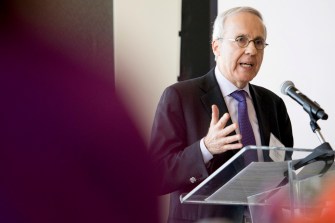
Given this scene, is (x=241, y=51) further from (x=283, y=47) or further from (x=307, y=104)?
(x=283, y=47)

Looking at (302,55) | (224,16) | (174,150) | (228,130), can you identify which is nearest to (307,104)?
(228,130)

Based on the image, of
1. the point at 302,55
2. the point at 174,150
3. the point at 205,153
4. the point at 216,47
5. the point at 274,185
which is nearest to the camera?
the point at 274,185

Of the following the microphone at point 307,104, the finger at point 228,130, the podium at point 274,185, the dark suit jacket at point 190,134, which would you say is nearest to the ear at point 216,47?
the dark suit jacket at point 190,134

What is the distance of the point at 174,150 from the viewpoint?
62.9 inches

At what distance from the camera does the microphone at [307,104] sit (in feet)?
4.25

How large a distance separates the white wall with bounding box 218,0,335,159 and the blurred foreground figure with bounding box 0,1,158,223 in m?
1.64

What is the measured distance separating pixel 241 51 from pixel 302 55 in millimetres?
882

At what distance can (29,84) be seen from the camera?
2.76 feet

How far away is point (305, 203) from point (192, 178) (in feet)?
1.44

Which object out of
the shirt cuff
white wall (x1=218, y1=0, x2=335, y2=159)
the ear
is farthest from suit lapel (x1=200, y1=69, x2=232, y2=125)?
white wall (x1=218, y1=0, x2=335, y2=159)

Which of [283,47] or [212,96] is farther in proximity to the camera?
[283,47]

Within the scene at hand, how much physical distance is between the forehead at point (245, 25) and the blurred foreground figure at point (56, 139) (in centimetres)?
84

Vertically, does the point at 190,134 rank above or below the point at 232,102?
below

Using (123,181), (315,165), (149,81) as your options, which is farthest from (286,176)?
Result: (149,81)
